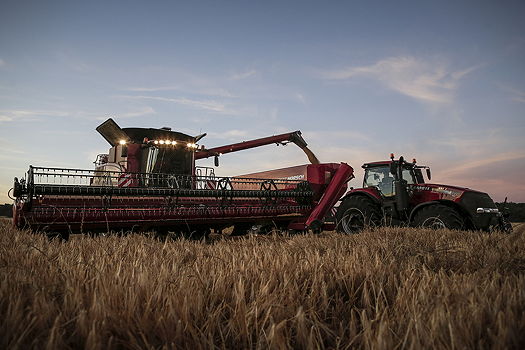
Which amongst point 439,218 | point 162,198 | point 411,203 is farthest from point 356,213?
point 162,198

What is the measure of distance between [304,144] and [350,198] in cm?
329

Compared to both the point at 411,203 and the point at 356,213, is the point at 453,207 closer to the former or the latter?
the point at 411,203

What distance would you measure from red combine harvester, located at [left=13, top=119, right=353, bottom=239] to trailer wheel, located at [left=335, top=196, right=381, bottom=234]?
0.94 meters

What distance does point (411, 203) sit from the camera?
752 cm

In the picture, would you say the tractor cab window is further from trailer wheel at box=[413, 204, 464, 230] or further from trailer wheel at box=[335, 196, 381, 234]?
trailer wheel at box=[413, 204, 464, 230]

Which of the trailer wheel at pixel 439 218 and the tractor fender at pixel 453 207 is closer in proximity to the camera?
the trailer wheel at pixel 439 218

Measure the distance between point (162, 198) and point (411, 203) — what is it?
16.5 ft

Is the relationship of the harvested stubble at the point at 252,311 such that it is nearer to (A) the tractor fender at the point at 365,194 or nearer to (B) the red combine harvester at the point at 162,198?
(B) the red combine harvester at the point at 162,198

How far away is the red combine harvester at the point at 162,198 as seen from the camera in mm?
4875

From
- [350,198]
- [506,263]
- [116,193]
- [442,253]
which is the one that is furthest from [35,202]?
[350,198]

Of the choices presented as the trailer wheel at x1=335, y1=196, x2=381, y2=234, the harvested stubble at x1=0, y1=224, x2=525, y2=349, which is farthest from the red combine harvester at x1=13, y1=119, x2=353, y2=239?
the harvested stubble at x1=0, y1=224, x2=525, y2=349

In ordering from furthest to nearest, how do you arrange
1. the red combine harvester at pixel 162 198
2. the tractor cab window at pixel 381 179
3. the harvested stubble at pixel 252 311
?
the tractor cab window at pixel 381 179
the red combine harvester at pixel 162 198
the harvested stubble at pixel 252 311

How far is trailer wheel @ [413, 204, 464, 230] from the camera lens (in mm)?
6430

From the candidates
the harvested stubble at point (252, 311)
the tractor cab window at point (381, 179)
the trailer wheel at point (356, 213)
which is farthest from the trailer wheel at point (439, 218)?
the harvested stubble at point (252, 311)
